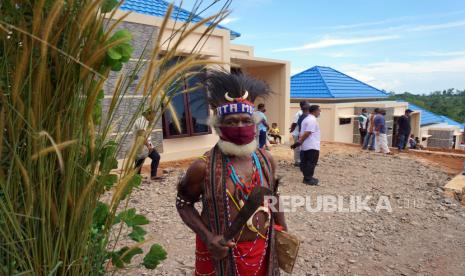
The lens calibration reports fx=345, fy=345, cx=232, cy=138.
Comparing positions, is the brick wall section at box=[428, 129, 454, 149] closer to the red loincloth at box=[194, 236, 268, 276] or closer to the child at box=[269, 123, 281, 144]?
the child at box=[269, 123, 281, 144]

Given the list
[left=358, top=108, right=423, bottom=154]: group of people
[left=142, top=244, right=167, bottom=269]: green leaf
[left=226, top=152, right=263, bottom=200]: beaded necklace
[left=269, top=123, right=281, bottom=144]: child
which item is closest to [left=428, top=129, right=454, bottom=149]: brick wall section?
[left=358, top=108, right=423, bottom=154]: group of people

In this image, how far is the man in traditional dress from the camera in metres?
1.91

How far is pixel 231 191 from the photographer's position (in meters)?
1.92

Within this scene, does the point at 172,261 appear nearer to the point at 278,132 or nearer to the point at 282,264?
the point at 282,264

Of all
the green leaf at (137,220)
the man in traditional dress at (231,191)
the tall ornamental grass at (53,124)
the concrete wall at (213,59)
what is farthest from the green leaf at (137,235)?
the concrete wall at (213,59)

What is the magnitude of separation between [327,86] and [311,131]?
38.6 ft

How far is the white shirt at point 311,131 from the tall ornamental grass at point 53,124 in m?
5.41

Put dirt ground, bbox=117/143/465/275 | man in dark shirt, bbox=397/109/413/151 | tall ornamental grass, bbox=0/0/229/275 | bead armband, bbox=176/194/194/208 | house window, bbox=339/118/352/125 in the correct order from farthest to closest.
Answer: house window, bbox=339/118/352/125 < man in dark shirt, bbox=397/109/413/151 < dirt ground, bbox=117/143/465/275 < bead armband, bbox=176/194/194/208 < tall ornamental grass, bbox=0/0/229/275

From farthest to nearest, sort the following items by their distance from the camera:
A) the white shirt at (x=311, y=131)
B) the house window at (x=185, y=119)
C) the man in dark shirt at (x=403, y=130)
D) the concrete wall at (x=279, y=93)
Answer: the concrete wall at (x=279, y=93) → the man in dark shirt at (x=403, y=130) → the house window at (x=185, y=119) → the white shirt at (x=311, y=131)

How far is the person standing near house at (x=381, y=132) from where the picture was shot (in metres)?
10.6

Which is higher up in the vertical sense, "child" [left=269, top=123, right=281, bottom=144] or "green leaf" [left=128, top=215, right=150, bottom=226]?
"green leaf" [left=128, top=215, right=150, bottom=226]

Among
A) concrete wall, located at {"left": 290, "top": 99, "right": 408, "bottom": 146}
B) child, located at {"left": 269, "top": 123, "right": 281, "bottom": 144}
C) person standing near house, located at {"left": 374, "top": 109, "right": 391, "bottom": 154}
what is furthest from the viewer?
concrete wall, located at {"left": 290, "top": 99, "right": 408, "bottom": 146}

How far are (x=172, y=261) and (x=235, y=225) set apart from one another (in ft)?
7.65

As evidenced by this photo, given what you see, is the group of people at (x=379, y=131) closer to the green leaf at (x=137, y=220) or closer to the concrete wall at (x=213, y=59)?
the concrete wall at (x=213, y=59)
